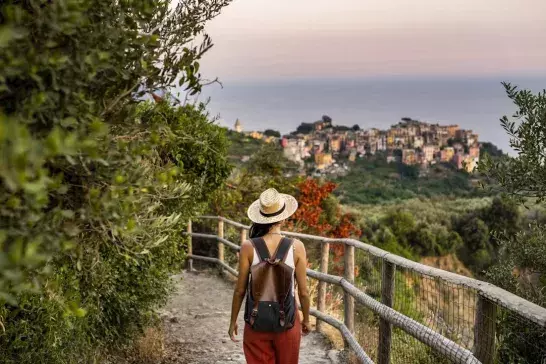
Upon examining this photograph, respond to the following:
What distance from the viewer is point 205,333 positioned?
8.04 metres

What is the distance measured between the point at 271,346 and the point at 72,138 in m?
2.87

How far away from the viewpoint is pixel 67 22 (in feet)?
6.73

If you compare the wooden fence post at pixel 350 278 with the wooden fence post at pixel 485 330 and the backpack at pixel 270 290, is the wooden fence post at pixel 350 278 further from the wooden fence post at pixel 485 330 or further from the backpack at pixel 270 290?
the wooden fence post at pixel 485 330

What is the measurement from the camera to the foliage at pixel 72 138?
176 centimetres

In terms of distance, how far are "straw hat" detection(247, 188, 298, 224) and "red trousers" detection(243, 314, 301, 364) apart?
0.70 metres

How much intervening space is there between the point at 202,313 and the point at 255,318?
5.35 m

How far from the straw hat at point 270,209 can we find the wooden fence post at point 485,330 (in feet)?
4.50

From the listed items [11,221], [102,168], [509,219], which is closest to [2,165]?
[11,221]

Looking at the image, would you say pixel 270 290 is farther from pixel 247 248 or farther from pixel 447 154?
pixel 447 154

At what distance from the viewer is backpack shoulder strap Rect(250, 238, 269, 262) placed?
393 cm

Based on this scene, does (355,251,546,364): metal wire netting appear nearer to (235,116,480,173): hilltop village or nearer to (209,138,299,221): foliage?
(209,138,299,221): foliage

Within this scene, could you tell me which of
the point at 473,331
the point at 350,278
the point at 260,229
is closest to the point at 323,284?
the point at 350,278

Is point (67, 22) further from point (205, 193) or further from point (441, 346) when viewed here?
point (205, 193)

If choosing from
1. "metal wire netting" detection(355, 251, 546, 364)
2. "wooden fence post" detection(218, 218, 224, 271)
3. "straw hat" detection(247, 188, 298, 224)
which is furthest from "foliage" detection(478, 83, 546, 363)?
"wooden fence post" detection(218, 218, 224, 271)
